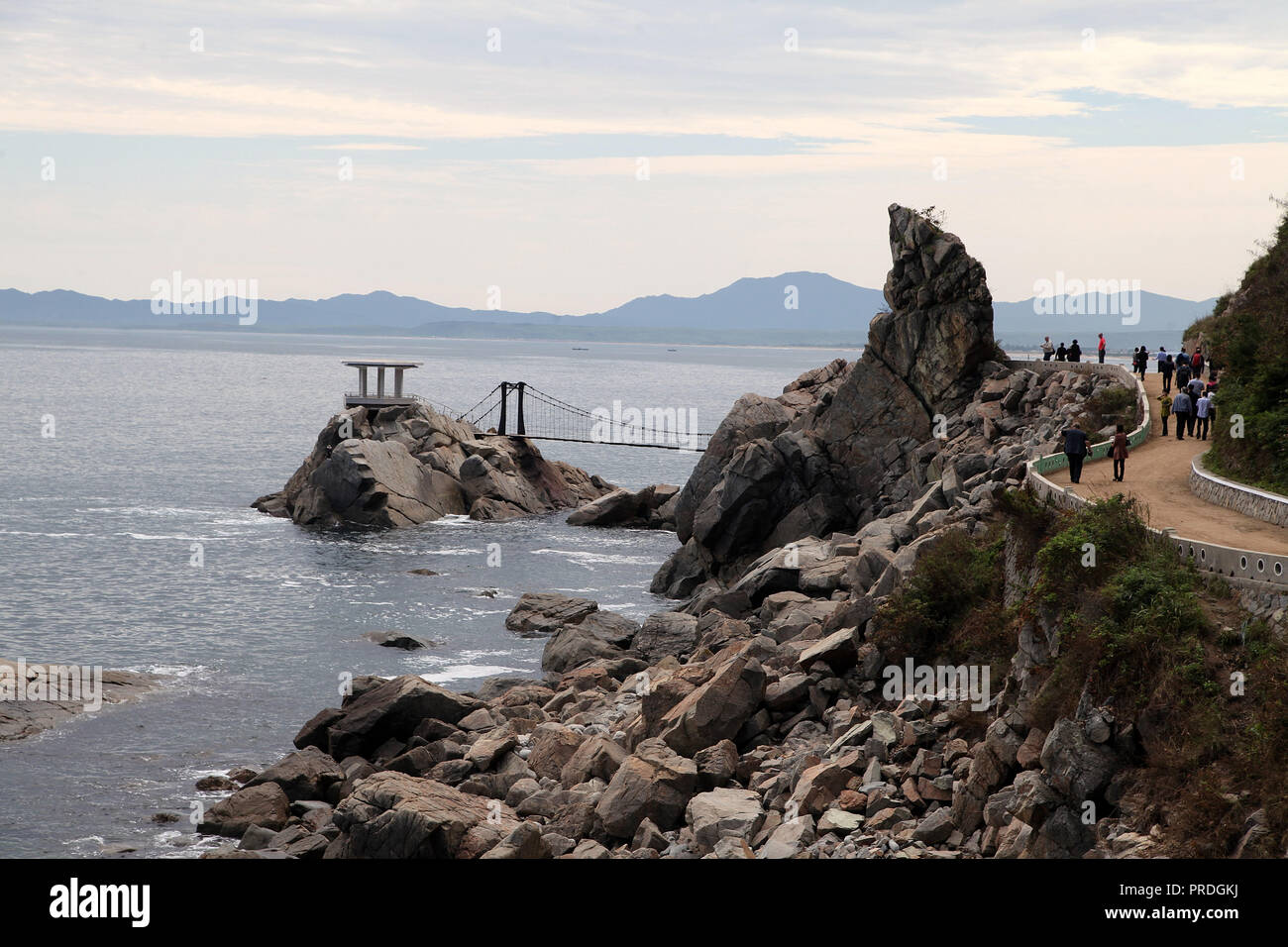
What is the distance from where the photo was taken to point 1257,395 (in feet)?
90.8

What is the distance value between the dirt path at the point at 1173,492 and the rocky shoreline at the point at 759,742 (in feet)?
7.13

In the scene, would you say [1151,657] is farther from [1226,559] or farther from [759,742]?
[759,742]

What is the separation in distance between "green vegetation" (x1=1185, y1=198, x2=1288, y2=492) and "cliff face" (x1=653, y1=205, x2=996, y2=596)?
47.0 ft

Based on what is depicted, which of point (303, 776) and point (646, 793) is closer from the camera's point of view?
point (646, 793)

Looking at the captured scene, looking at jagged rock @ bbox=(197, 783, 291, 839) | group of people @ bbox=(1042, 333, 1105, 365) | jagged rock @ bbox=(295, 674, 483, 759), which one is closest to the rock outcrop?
group of people @ bbox=(1042, 333, 1105, 365)

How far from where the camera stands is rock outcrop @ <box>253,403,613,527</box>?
6581cm

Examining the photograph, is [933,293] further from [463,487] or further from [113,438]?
[113,438]

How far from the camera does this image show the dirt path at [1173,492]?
820 inches

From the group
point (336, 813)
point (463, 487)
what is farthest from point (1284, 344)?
point (463, 487)

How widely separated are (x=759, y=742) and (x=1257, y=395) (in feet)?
45.4

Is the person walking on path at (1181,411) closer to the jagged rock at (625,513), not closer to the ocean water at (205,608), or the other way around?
the ocean water at (205,608)

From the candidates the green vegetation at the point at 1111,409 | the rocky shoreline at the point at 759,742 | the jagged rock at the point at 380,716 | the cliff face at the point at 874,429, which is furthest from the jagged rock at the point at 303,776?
the cliff face at the point at 874,429

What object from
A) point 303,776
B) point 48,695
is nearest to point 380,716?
point 303,776
